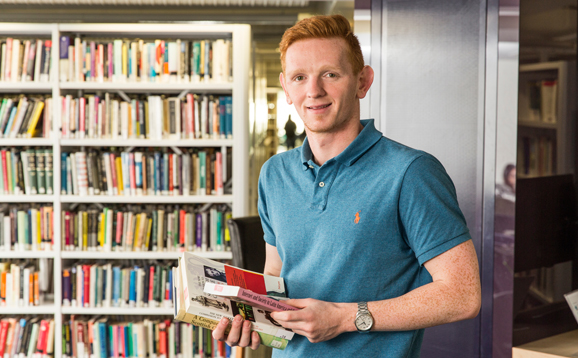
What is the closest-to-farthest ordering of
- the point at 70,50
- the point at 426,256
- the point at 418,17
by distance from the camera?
the point at 426,256
the point at 418,17
the point at 70,50

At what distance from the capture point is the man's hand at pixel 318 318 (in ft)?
3.01

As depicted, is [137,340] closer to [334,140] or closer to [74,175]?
[74,175]

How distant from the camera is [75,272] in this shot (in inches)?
125

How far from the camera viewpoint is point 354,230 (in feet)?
3.21

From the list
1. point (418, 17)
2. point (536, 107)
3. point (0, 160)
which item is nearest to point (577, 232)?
point (536, 107)

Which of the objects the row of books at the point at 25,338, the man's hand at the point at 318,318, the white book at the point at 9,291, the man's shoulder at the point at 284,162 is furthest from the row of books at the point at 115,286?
the man's hand at the point at 318,318

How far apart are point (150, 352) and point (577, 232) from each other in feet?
9.03

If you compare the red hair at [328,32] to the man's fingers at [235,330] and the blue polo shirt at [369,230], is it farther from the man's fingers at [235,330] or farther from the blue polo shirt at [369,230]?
the man's fingers at [235,330]

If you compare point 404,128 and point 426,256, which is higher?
point 404,128

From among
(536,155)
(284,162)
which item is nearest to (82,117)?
(284,162)

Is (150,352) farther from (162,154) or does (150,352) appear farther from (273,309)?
(273,309)

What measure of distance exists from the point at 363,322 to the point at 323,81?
54 cm

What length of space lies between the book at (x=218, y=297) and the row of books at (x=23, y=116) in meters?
2.69

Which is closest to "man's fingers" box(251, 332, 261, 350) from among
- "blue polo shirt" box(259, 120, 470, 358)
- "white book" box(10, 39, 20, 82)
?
"blue polo shirt" box(259, 120, 470, 358)
